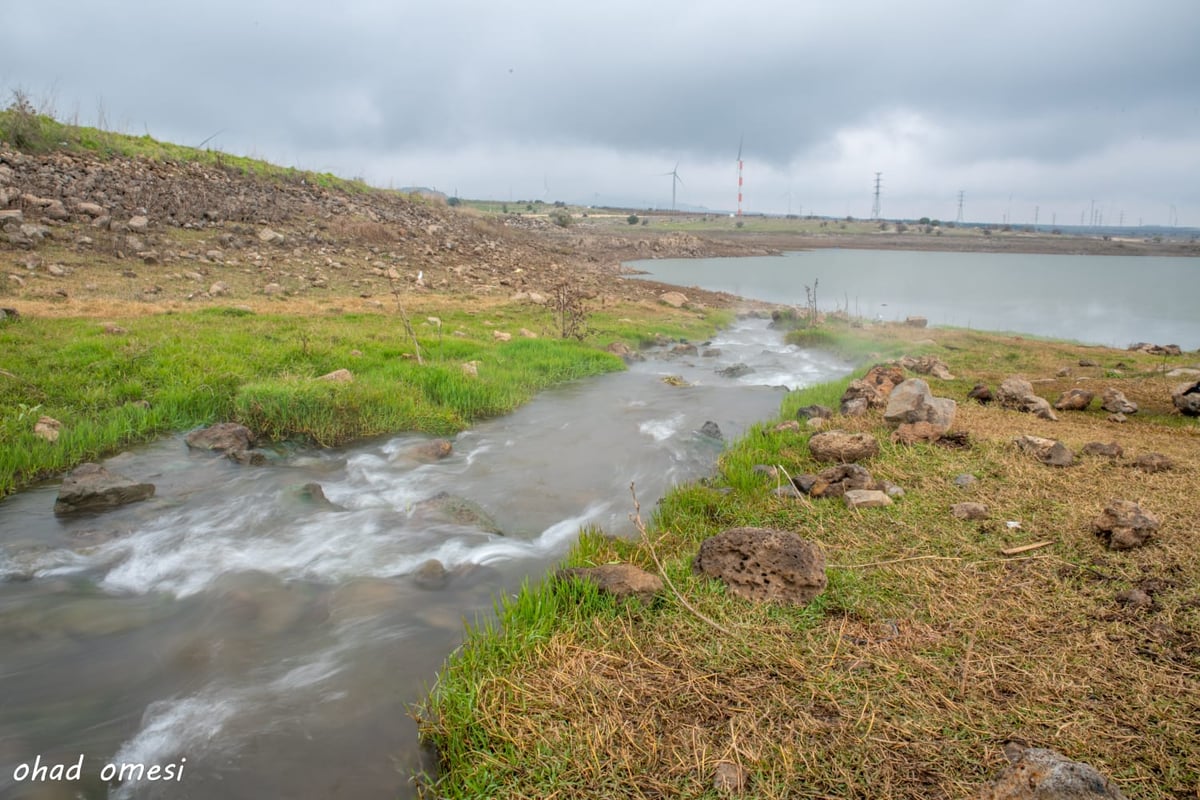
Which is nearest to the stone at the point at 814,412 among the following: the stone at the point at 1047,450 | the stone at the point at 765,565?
the stone at the point at 1047,450

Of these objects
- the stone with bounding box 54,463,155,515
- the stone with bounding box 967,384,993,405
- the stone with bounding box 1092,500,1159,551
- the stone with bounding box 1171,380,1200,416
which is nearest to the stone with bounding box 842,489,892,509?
the stone with bounding box 1092,500,1159,551

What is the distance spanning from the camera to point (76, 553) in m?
5.64

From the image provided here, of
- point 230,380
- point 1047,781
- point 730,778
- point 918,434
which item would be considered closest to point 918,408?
point 918,434

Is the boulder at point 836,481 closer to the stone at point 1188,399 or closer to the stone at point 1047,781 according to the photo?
the stone at point 1047,781

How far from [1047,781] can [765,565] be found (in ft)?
6.60

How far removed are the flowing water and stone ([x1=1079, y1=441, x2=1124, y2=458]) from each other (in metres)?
3.82

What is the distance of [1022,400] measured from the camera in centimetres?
858

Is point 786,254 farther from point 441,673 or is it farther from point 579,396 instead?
point 441,673

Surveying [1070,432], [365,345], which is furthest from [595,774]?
[365,345]

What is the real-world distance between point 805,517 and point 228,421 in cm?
719

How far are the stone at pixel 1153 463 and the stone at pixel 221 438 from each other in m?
9.37

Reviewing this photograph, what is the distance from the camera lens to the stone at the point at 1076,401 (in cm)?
860

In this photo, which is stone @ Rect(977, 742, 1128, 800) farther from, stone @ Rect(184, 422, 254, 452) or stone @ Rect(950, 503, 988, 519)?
stone @ Rect(184, 422, 254, 452)

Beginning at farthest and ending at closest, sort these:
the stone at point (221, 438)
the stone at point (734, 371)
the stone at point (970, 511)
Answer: the stone at point (734, 371) → the stone at point (221, 438) → the stone at point (970, 511)
